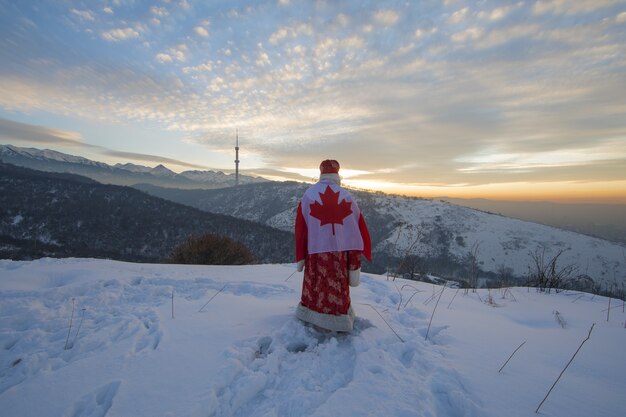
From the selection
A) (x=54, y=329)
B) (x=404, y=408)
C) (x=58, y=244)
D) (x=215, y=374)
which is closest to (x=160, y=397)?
(x=215, y=374)

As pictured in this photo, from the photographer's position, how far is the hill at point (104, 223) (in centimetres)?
5969

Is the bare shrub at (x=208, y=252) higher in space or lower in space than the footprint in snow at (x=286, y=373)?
lower

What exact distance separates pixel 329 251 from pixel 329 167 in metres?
1.16

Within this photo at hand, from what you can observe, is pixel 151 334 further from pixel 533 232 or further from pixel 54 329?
pixel 533 232

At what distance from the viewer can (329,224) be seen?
138 inches

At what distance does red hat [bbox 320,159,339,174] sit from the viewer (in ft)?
12.5

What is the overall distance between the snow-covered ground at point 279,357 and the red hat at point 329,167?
199 cm

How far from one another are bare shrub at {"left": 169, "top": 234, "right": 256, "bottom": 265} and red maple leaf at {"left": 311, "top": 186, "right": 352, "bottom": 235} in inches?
314

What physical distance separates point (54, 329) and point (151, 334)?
3.73 ft

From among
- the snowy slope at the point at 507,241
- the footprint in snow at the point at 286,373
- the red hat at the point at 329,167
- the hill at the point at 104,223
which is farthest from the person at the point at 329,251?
the snowy slope at the point at 507,241

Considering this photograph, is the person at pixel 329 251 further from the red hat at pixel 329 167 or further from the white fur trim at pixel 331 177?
the red hat at pixel 329 167

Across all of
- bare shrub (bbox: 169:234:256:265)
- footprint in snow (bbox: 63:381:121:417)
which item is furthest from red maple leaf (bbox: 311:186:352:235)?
Answer: bare shrub (bbox: 169:234:256:265)

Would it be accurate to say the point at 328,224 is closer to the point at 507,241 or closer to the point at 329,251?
the point at 329,251

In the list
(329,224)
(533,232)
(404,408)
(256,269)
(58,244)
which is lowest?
(58,244)
